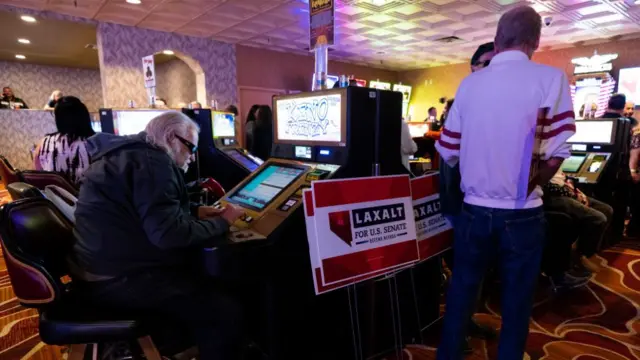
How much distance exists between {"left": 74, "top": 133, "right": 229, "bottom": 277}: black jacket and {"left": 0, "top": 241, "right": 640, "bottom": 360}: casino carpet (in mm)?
1210

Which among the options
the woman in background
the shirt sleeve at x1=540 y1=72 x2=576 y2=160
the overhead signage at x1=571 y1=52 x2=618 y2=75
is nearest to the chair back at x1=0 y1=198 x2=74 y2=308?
the woman in background

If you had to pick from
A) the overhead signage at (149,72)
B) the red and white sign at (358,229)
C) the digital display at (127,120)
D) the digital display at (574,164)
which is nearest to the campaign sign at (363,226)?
the red and white sign at (358,229)

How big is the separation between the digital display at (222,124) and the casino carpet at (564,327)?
7.79 feet

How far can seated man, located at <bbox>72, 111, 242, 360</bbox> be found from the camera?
1.32m

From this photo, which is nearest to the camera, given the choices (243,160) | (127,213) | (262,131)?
(127,213)

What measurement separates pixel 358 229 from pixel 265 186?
0.53m

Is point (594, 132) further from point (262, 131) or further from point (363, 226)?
point (262, 131)

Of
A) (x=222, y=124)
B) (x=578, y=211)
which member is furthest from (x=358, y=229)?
(x=222, y=124)

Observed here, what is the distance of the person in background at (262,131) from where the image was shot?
513 centimetres

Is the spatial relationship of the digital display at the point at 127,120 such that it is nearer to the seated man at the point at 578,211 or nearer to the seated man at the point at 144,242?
the seated man at the point at 144,242

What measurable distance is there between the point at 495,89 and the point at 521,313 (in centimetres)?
91

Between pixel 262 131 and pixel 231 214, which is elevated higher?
pixel 262 131

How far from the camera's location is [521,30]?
1.40 m

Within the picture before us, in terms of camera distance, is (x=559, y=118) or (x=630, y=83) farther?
(x=630, y=83)
